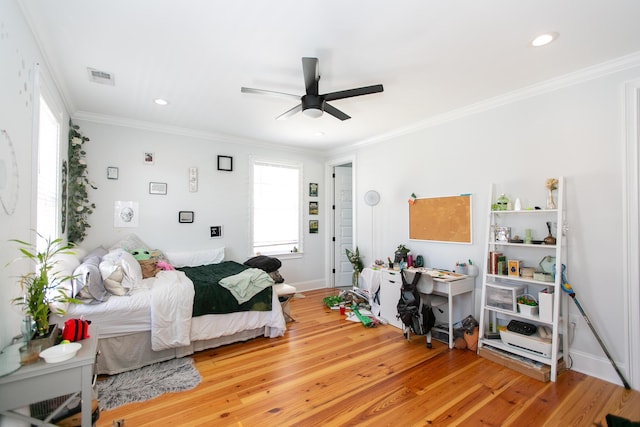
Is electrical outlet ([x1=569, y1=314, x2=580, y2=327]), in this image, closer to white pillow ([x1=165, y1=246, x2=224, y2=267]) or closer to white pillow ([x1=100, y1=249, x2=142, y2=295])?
white pillow ([x1=100, y1=249, x2=142, y2=295])

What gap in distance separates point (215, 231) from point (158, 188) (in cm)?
102

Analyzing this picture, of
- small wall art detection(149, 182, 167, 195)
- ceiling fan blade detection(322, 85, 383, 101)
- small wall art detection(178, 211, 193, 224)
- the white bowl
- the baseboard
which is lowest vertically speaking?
the baseboard

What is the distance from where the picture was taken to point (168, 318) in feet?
9.20

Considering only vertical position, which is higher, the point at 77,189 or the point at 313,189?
the point at 313,189

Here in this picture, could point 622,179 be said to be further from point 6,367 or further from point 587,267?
point 6,367

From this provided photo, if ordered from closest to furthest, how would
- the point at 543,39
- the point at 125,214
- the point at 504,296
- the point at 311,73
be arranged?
the point at 543,39 < the point at 311,73 < the point at 504,296 < the point at 125,214

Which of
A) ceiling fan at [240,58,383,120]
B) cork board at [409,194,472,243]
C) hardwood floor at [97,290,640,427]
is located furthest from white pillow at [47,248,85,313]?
cork board at [409,194,472,243]

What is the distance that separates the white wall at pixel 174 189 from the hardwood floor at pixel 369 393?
198 centimetres

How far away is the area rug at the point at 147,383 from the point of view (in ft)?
7.41

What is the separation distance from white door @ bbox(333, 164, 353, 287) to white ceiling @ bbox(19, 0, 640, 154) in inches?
96.3

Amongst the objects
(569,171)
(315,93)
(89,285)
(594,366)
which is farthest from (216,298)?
(569,171)

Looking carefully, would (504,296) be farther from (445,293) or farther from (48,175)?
(48,175)

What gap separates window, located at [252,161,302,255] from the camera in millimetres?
5129

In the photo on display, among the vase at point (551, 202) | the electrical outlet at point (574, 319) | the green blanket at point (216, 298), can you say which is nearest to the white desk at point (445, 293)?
the electrical outlet at point (574, 319)
